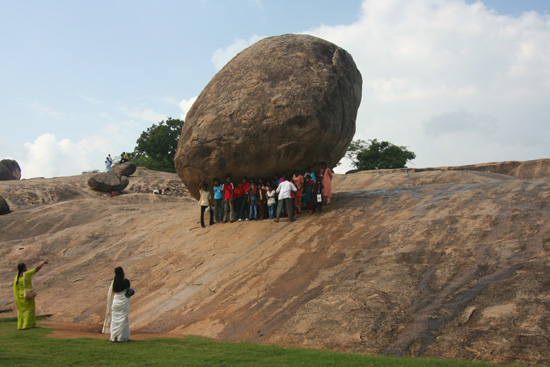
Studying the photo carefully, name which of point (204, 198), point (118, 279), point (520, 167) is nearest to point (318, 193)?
point (204, 198)

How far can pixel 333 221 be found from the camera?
946cm

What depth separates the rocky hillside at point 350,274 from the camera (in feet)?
18.3

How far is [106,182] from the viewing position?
79.1ft

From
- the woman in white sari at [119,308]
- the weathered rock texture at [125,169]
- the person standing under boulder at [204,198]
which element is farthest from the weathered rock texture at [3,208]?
the woman in white sari at [119,308]

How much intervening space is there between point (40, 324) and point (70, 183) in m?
18.1

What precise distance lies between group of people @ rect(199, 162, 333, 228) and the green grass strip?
4830 mm

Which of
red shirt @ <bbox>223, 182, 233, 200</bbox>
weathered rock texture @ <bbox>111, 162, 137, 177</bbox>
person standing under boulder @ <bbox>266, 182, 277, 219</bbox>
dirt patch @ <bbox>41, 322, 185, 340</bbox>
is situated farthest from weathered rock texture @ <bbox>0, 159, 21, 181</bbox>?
dirt patch @ <bbox>41, 322, 185, 340</bbox>

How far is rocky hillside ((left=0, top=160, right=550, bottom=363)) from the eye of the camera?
219 inches

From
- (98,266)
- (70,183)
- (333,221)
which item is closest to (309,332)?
(333,221)

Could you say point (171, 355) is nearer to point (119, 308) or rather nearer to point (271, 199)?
point (119, 308)

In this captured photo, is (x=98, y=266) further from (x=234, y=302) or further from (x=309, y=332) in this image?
(x=309, y=332)

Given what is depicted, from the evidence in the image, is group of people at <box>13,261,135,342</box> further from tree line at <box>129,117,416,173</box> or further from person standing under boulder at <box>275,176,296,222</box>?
tree line at <box>129,117,416,173</box>

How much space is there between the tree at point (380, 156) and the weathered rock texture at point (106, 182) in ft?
49.1

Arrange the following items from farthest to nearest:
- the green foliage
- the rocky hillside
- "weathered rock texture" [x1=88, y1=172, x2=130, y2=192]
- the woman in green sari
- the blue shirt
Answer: "weathered rock texture" [x1=88, y1=172, x2=130, y2=192], the blue shirt, the woman in green sari, the rocky hillside, the green foliage
